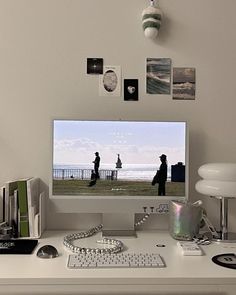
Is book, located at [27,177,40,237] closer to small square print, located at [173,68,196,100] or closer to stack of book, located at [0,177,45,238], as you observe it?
stack of book, located at [0,177,45,238]

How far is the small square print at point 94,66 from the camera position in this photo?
187cm

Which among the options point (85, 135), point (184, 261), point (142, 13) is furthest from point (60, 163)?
point (142, 13)

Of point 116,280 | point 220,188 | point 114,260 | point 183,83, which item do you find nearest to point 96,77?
point 183,83

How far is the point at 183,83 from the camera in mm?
1890

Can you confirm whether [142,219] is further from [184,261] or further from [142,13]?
[142,13]

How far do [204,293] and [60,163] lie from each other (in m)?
0.85

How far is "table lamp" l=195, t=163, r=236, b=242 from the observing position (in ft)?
5.25

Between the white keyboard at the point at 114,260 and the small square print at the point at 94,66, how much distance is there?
0.91 meters

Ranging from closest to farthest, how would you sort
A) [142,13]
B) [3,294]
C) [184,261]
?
[3,294] → [184,261] → [142,13]

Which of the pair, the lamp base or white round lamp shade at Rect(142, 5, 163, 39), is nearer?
the lamp base

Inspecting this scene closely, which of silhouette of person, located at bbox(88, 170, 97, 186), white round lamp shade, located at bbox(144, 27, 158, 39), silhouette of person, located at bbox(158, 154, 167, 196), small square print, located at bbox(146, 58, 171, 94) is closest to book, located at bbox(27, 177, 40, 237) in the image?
silhouette of person, located at bbox(88, 170, 97, 186)

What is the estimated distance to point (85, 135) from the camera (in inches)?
67.9

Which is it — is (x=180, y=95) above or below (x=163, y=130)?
above

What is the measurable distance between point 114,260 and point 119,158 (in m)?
0.54
